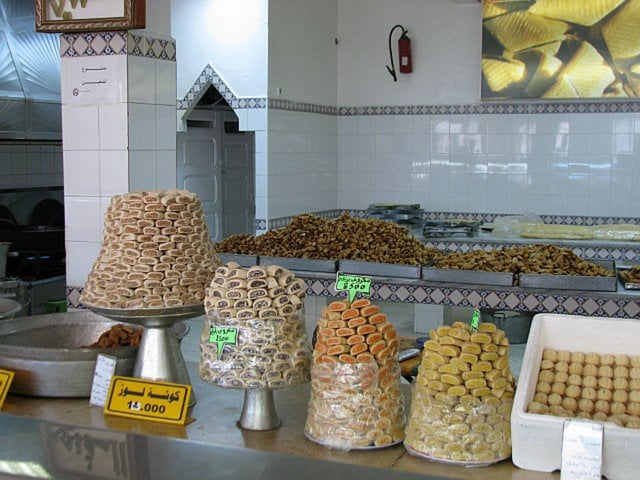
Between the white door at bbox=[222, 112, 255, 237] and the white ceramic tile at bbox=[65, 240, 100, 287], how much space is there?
21.3 ft

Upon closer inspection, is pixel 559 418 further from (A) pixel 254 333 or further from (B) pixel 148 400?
(B) pixel 148 400

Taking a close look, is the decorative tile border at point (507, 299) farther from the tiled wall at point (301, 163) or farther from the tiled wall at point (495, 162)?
the tiled wall at point (495, 162)

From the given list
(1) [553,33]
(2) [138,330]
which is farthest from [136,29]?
(1) [553,33]

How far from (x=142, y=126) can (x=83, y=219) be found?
2.12 feet

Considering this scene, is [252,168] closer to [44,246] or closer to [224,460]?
[44,246]

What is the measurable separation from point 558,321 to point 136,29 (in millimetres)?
2946

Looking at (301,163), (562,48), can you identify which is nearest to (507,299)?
(562,48)

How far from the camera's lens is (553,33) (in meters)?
9.10

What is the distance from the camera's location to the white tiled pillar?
15.8 feet

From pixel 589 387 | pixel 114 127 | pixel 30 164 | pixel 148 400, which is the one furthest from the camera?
pixel 30 164

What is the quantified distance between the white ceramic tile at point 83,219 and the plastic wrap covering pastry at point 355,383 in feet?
8.52

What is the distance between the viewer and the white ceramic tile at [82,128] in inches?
193

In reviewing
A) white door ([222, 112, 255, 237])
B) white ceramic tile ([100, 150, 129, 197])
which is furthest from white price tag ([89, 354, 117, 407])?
white door ([222, 112, 255, 237])

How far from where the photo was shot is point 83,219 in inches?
196
